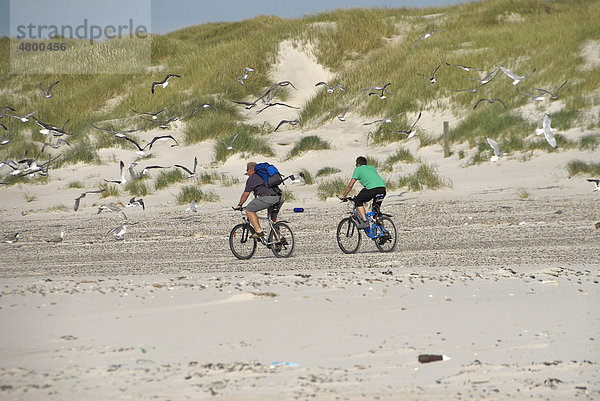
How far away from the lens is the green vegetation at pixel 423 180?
69.8 ft

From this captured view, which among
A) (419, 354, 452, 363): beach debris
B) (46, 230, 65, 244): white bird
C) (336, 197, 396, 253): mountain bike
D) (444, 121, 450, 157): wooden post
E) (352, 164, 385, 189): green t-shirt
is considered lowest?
(419, 354, 452, 363): beach debris

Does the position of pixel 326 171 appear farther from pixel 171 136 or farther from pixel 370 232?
pixel 370 232

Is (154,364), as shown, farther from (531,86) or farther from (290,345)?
(531,86)

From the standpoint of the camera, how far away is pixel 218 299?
8.20 metres

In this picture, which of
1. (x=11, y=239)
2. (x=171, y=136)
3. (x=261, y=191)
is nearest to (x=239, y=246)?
(x=261, y=191)

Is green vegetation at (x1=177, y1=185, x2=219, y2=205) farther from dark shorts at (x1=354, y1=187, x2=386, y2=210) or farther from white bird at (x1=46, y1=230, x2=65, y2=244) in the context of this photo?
dark shorts at (x1=354, y1=187, x2=386, y2=210)

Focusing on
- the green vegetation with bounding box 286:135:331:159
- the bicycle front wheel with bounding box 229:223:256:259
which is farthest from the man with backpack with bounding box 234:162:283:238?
the green vegetation with bounding box 286:135:331:159

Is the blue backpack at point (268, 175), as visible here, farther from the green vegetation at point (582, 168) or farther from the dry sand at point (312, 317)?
the green vegetation at point (582, 168)

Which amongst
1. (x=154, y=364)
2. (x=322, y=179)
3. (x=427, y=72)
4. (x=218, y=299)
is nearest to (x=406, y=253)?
(x=218, y=299)

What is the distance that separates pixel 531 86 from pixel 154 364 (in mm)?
24893

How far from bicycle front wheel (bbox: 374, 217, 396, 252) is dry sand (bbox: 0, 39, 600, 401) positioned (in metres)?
0.24

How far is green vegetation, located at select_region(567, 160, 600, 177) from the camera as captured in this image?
20603mm

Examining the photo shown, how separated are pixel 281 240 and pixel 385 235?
66.1 inches

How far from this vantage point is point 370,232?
12.5 metres
